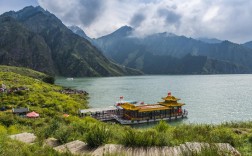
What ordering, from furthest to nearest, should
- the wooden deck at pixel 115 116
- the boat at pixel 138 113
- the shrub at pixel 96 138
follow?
the boat at pixel 138 113 < the wooden deck at pixel 115 116 < the shrub at pixel 96 138

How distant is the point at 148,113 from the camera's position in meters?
56.0

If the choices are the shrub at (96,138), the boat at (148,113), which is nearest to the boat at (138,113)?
the boat at (148,113)

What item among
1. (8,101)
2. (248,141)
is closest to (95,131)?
(248,141)

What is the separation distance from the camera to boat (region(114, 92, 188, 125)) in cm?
5506

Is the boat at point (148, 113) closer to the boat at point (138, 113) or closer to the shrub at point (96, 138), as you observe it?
the boat at point (138, 113)

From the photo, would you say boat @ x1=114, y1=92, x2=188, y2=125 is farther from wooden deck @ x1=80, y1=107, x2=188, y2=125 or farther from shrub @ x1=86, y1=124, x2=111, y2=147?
shrub @ x1=86, y1=124, x2=111, y2=147

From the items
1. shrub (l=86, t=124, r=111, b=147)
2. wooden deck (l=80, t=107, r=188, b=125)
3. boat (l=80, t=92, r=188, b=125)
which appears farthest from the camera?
boat (l=80, t=92, r=188, b=125)

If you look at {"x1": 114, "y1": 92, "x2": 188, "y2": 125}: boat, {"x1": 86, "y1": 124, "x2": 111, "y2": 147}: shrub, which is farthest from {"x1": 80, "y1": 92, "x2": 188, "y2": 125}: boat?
{"x1": 86, "y1": 124, "x2": 111, "y2": 147}: shrub

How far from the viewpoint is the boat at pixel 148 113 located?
2168 inches

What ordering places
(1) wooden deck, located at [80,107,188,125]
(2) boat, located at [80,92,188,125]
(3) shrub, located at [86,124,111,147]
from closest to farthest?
(3) shrub, located at [86,124,111,147]
(1) wooden deck, located at [80,107,188,125]
(2) boat, located at [80,92,188,125]

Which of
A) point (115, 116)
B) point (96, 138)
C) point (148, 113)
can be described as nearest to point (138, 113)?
point (148, 113)

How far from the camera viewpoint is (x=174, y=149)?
31.2ft

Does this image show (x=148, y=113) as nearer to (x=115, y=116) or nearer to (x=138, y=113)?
(x=138, y=113)

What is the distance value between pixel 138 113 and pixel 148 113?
2309 mm
